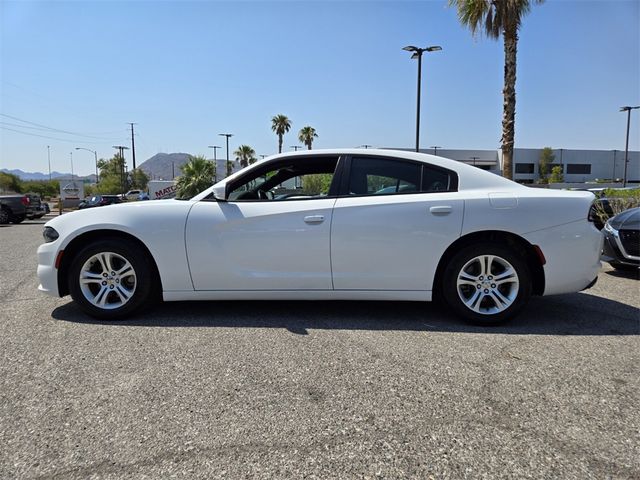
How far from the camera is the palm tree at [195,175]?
28.5m

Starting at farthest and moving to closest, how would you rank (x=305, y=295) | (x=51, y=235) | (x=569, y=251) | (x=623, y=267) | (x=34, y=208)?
(x=34, y=208) → (x=623, y=267) → (x=51, y=235) → (x=305, y=295) → (x=569, y=251)

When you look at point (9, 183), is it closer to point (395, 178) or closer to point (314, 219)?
point (314, 219)

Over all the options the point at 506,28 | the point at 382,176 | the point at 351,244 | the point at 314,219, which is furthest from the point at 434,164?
the point at 506,28

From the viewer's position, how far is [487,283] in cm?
371

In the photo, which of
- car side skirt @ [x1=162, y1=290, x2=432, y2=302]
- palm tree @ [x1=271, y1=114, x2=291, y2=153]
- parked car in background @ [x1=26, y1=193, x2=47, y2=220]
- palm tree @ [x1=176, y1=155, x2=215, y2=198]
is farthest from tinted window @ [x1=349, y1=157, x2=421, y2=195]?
palm tree @ [x1=271, y1=114, x2=291, y2=153]

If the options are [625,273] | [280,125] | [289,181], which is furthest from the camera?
[280,125]

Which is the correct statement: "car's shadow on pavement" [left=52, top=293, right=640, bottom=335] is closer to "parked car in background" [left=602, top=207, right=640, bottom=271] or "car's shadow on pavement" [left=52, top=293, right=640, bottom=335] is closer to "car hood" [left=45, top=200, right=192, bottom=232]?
"car hood" [left=45, top=200, right=192, bottom=232]

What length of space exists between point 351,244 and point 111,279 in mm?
2159

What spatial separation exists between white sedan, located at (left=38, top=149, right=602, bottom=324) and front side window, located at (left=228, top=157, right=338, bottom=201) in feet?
0.11

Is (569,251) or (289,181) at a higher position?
(289,181)

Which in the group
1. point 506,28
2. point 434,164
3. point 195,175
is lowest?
point 434,164

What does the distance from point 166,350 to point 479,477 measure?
7.45ft

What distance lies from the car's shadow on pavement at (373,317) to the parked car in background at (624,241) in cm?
134

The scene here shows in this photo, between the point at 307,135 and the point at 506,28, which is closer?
the point at 506,28
